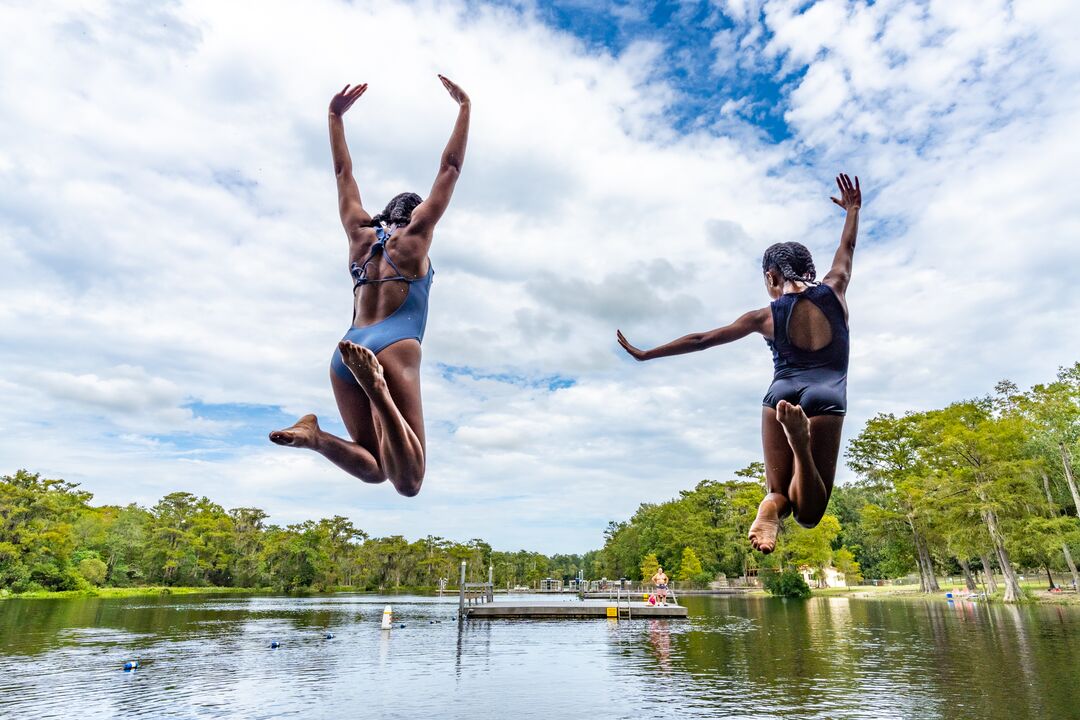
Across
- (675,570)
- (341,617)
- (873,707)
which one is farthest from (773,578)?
(873,707)

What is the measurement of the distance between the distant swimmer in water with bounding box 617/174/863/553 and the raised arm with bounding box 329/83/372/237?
6.95 ft

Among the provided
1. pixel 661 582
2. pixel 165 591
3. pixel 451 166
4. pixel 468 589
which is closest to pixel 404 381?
pixel 451 166

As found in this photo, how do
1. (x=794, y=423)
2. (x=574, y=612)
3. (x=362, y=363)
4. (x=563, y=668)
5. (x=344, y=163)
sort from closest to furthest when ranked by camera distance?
(x=362, y=363), (x=794, y=423), (x=344, y=163), (x=563, y=668), (x=574, y=612)

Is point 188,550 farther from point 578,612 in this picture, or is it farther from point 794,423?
point 794,423

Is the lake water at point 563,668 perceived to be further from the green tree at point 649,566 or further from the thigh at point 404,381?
the green tree at point 649,566

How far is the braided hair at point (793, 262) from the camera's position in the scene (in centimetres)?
384

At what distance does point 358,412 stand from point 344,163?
62.0 inches

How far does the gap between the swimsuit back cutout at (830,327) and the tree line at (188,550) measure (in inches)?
3595

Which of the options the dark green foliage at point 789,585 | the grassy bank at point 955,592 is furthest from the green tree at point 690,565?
the grassy bank at point 955,592

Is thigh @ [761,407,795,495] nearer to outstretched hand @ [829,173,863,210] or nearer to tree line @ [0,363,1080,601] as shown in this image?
outstretched hand @ [829,173,863,210]

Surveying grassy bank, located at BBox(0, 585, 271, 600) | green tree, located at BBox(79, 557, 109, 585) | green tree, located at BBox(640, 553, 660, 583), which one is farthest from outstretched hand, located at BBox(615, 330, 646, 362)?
green tree, located at BBox(640, 553, 660, 583)

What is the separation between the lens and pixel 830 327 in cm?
382

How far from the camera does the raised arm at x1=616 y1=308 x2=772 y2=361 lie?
395 cm

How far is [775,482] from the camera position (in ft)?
12.5
